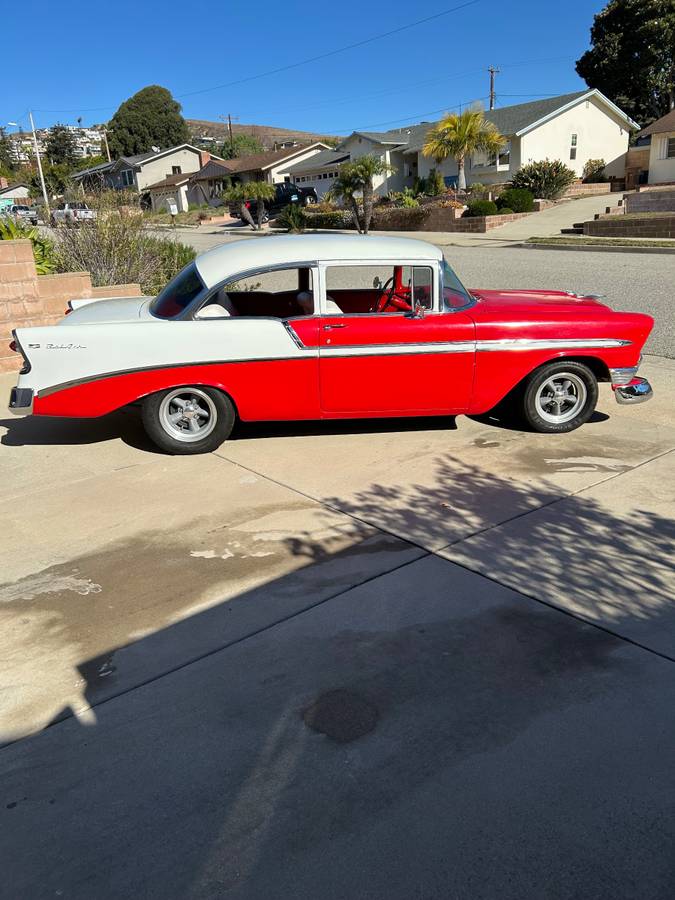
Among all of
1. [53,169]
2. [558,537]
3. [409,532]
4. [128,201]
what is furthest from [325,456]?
[53,169]

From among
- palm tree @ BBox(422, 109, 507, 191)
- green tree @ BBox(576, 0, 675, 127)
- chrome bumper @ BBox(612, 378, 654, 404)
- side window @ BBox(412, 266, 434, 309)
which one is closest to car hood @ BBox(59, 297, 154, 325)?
side window @ BBox(412, 266, 434, 309)

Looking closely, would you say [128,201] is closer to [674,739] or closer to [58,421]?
[58,421]

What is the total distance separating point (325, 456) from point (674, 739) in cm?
350

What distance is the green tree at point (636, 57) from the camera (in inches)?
1967

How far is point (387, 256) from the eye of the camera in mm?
5875

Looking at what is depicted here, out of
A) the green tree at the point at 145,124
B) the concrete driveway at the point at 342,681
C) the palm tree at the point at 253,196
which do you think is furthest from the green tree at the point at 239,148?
the concrete driveway at the point at 342,681

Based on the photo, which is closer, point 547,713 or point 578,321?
point 547,713

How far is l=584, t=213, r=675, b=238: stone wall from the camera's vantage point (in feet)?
76.1

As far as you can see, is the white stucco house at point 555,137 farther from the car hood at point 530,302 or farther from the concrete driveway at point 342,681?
the concrete driveway at point 342,681

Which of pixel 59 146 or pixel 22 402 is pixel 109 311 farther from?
pixel 59 146

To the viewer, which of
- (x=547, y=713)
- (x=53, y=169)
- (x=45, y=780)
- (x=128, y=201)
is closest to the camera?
(x=45, y=780)

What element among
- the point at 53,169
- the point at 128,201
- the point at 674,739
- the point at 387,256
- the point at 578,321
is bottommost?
the point at 674,739

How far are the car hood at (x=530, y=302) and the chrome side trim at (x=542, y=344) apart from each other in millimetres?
272

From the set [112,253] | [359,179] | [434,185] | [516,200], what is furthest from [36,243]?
Result: [434,185]
